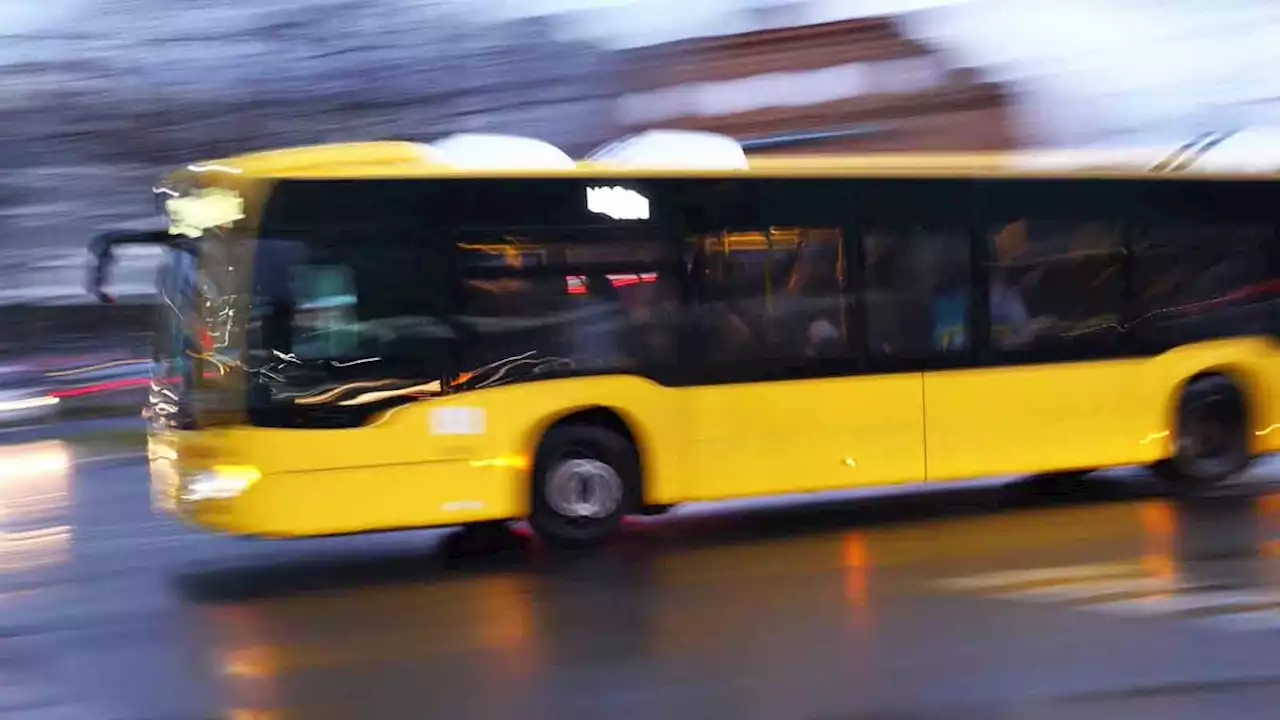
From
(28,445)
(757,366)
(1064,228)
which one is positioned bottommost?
(28,445)

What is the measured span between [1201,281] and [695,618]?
20.7ft

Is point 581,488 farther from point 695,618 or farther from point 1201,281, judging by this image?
point 1201,281

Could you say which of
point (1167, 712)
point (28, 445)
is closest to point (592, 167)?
point (1167, 712)

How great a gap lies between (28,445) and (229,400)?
16.8 m

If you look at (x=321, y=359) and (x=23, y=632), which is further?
(x=321, y=359)

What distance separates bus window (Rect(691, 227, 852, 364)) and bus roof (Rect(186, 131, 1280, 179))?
50 cm

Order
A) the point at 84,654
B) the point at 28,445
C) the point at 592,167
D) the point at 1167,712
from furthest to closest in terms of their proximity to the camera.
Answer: the point at 28,445, the point at 592,167, the point at 84,654, the point at 1167,712

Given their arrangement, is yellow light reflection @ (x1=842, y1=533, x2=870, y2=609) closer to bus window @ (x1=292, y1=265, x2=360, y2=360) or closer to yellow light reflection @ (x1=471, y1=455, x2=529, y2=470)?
yellow light reflection @ (x1=471, y1=455, x2=529, y2=470)

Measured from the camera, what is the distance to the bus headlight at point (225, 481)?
9039 millimetres

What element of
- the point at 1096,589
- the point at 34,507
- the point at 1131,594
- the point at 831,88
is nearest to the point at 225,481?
the point at 1096,589

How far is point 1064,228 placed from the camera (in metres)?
11.7

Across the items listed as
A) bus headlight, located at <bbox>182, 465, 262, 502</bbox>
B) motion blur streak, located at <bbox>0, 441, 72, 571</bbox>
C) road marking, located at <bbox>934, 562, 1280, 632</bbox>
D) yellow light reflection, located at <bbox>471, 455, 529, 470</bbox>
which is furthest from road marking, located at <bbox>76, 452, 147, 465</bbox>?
road marking, located at <bbox>934, 562, 1280, 632</bbox>

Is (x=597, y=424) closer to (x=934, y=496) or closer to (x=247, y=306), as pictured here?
(x=247, y=306)

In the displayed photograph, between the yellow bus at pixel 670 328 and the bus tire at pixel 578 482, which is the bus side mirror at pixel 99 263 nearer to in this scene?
the yellow bus at pixel 670 328
